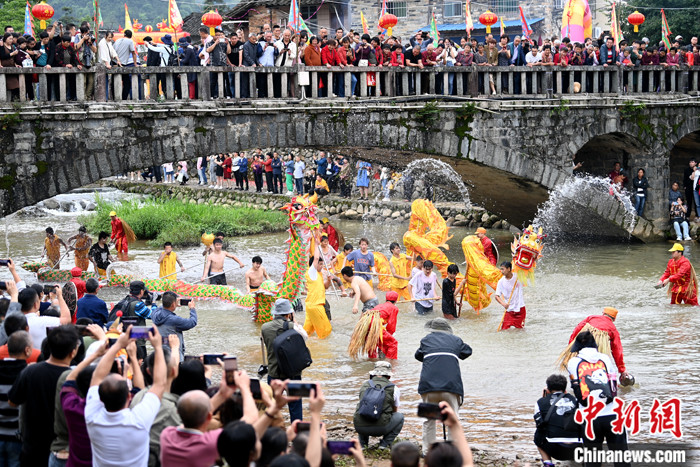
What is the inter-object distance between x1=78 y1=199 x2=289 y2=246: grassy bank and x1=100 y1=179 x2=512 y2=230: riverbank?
1.80 metres

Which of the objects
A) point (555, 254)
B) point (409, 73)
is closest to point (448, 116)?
point (409, 73)

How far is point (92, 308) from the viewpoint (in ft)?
32.7

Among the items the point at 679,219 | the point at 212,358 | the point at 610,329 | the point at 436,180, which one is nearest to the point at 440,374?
the point at 610,329

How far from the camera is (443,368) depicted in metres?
8.11

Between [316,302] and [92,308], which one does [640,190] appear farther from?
[92,308]

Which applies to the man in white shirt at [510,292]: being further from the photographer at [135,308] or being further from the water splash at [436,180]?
the water splash at [436,180]

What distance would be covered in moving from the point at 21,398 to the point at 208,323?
27.5ft

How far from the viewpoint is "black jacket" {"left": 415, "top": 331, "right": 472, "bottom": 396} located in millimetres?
8062

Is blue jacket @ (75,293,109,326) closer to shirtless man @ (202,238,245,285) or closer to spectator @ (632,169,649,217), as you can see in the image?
shirtless man @ (202,238,245,285)

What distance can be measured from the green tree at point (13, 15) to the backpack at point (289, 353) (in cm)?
3423

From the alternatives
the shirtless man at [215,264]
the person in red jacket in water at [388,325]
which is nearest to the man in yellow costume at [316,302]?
the person in red jacket in water at [388,325]

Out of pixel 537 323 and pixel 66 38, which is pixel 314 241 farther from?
pixel 66 38

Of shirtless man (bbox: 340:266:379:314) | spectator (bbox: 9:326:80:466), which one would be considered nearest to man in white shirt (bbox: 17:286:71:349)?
spectator (bbox: 9:326:80:466)

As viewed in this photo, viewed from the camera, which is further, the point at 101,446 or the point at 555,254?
the point at 555,254
